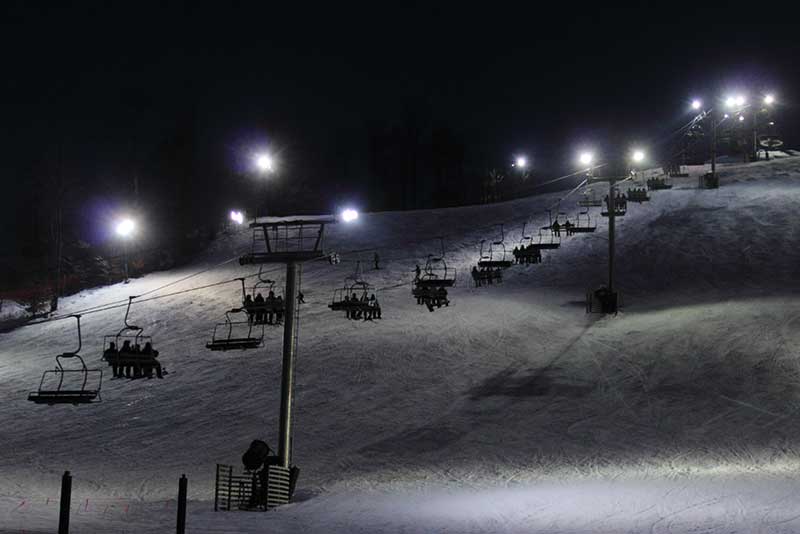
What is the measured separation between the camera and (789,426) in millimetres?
21812

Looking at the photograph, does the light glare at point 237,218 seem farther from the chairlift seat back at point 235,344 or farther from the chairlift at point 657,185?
the chairlift seat back at point 235,344

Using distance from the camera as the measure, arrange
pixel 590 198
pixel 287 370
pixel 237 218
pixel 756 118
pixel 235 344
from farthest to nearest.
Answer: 1. pixel 756 118
2. pixel 237 218
3. pixel 590 198
4. pixel 235 344
5. pixel 287 370

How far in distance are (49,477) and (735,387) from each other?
2062 cm

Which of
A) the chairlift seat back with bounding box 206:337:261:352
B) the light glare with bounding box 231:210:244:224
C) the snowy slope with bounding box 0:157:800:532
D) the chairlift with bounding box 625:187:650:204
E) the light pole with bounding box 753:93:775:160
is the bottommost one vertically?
the snowy slope with bounding box 0:157:800:532

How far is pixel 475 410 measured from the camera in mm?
25781

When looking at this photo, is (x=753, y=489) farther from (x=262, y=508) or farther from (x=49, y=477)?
(x=49, y=477)

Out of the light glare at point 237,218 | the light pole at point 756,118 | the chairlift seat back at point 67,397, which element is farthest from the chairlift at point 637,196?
the chairlift seat back at point 67,397

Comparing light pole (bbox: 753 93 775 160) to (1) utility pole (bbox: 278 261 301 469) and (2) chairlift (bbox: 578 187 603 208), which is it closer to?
(2) chairlift (bbox: 578 187 603 208)

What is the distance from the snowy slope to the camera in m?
16.6

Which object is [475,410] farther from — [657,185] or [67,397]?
[657,185]

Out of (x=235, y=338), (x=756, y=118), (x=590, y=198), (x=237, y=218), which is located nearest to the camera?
(x=235, y=338)

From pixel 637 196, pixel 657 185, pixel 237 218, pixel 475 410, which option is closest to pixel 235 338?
pixel 475 410

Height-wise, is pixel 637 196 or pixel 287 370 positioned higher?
pixel 637 196

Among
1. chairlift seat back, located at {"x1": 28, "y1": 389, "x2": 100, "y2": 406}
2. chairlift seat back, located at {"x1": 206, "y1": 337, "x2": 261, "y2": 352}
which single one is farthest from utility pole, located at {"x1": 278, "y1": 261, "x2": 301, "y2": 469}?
chairlift seat back, located at {"x1": 28, "y1": 389, "x2": 100, "y2": 406}
